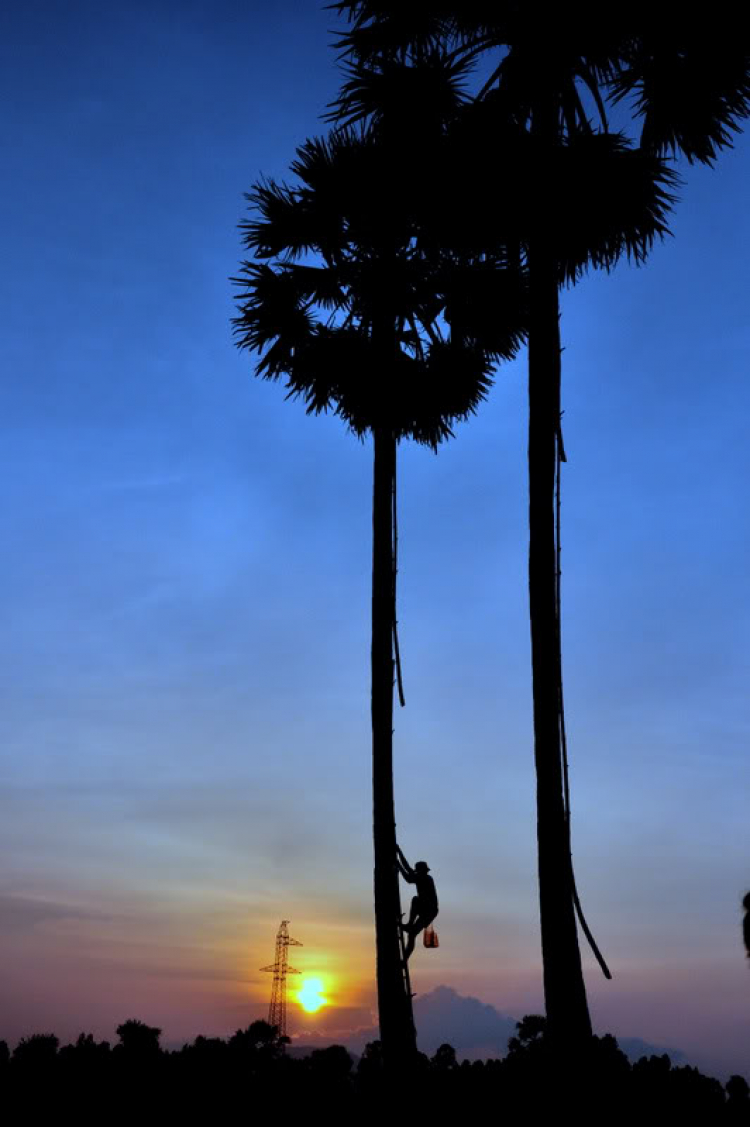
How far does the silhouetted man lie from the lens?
50.6 feet

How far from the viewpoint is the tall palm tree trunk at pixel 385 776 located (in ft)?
48.2

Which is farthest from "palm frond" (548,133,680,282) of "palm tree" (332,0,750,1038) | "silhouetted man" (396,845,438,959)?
"silhouetted man" (396,845,438,959)

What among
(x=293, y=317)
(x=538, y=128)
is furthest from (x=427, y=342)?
(x=538, y=128)

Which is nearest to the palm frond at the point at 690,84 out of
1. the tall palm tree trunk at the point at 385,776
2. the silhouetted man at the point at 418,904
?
the tall palm tree trunk at the point at 385,776

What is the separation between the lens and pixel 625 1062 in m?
12.5

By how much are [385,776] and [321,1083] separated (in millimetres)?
4741

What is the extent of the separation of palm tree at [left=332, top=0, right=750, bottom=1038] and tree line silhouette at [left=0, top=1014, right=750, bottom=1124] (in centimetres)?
420

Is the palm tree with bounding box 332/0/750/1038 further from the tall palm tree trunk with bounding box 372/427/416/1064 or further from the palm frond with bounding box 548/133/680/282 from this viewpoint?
the tall palm tree trunk with bounding box 372/427/416/1064

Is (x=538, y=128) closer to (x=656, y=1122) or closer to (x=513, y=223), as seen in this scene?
(x=513, y=223)

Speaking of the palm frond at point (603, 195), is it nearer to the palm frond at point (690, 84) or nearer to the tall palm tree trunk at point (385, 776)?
the palm frond at point (690, 84)

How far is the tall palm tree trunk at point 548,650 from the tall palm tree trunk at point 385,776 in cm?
452

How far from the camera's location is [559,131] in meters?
13.5

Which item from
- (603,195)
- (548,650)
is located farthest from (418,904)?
(603,195)

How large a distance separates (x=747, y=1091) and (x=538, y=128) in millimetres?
10972
